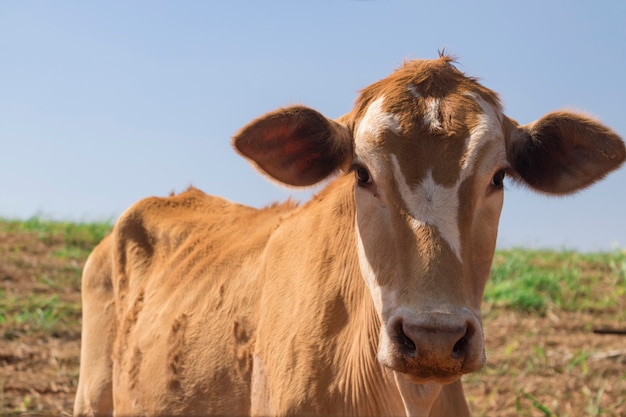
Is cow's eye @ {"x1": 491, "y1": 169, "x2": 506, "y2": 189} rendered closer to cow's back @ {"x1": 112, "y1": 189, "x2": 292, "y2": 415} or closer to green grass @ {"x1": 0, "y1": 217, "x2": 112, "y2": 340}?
cow's back @ {"x1": 112, "y1": 189, "x2": 292, "y2": 415}

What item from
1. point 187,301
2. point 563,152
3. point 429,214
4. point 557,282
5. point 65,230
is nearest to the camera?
point 429,214

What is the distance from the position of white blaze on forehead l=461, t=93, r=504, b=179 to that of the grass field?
4.23m

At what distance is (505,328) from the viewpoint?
1081 centimetres

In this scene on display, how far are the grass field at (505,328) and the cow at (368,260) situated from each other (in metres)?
3.48

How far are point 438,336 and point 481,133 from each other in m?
0.98

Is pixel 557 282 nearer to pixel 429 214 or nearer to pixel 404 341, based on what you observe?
pixel 429 214

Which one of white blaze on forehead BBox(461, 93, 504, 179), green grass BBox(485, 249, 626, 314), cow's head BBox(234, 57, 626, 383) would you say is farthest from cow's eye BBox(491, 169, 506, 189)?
green grass BBox(485, 249, 626, 314)

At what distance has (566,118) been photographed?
375 centimetres

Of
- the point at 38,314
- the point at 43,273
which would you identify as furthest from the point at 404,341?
the point at 43,273

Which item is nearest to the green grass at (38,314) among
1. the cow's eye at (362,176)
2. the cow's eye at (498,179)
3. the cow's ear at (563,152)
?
the cow's eye at (362,176)

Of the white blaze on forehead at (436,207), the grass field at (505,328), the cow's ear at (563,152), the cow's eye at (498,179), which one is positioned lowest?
the grass field at (505,328)

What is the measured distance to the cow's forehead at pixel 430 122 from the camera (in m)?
3.21

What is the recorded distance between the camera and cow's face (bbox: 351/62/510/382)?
2904mm

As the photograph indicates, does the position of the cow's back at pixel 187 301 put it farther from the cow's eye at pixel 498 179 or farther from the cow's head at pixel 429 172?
the cow's eye at pixel 498 179
